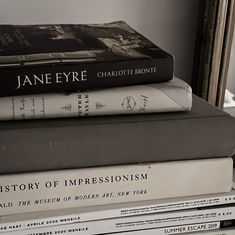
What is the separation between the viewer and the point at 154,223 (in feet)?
1.69

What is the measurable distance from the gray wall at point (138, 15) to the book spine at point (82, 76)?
0.23m

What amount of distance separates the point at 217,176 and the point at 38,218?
0.19 meters

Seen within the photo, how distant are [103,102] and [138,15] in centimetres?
26

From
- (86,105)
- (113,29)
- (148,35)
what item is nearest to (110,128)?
(86,105)

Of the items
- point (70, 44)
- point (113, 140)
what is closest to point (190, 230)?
point (113, 140)

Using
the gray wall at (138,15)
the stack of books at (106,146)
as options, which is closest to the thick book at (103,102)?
the stack of books at (106,146)

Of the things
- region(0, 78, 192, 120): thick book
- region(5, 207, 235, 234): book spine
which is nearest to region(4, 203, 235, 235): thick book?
region(5, 207, 235, 234): book spine

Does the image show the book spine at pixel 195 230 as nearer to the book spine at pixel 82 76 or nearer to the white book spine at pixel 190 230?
the white book spine at pixel 190 230

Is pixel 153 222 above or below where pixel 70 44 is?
below

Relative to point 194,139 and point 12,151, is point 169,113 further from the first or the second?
point 12,151

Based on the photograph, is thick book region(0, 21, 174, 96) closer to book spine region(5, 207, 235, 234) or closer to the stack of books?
the stack of books

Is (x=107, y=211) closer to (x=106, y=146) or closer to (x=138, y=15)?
(x=106, y=146)

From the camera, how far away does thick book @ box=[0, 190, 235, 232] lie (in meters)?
0.48

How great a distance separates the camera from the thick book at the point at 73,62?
459 millimetres
